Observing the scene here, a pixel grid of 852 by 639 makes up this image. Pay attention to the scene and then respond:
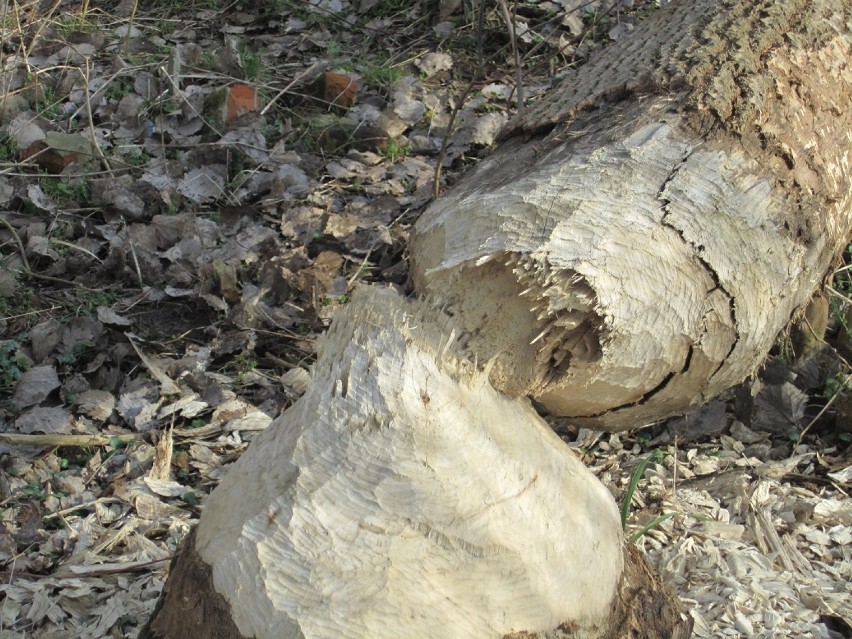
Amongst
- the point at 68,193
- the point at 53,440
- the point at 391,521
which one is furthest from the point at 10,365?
the point at 391,521

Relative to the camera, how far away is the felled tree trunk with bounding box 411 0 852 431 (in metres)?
1.75

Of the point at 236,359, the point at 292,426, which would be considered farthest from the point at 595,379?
the point at 236,359

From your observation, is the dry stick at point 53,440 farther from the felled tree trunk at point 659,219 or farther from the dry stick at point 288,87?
the dry stick at point 288,87

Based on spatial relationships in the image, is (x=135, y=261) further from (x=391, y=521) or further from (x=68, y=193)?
(x=391, y=521)

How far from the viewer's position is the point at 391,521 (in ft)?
4.76

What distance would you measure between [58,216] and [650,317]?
2.63 meters

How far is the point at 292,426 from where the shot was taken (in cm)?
157

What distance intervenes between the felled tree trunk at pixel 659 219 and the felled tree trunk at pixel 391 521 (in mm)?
210

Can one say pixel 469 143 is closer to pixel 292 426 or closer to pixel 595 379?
pixel 595 379

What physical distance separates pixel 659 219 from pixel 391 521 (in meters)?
0.87

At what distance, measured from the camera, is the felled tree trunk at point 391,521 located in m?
1.40

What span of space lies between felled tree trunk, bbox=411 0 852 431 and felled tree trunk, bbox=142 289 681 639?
210mm

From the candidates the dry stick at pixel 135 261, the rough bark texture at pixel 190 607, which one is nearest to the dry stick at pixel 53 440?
the dry stick at pixel 135 261

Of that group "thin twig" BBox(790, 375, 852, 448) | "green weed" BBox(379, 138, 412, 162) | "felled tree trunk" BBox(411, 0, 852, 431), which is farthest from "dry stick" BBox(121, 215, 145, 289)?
"thin twig" BBox(790, 375, 852, 448)
